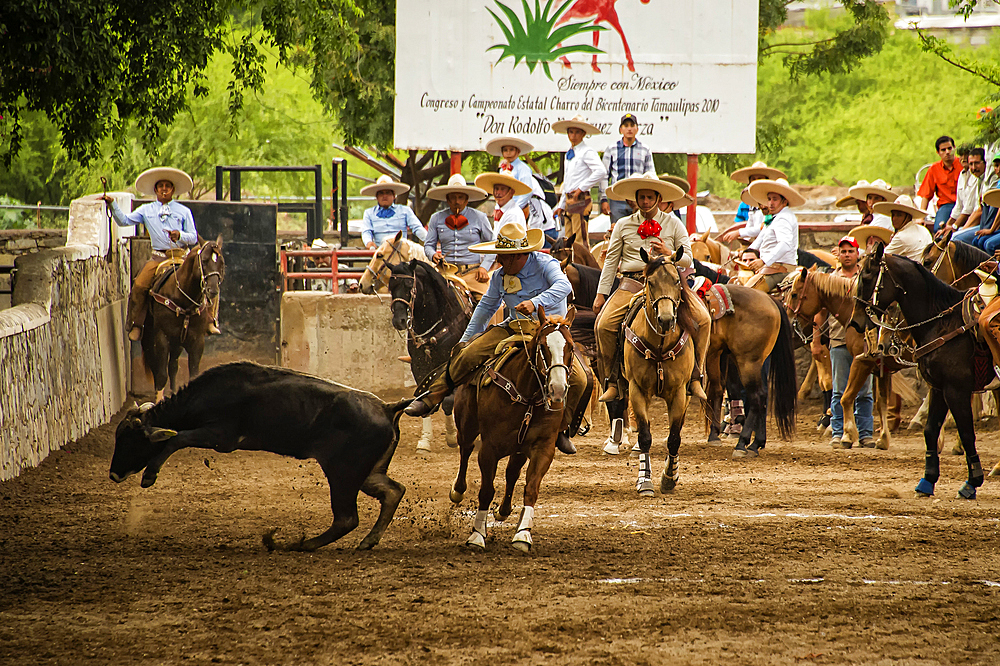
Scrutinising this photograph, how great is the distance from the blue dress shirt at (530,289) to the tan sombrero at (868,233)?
7.09 meters

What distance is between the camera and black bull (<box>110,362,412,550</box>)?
790 cm

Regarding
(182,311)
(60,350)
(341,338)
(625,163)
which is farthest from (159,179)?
(625,163)

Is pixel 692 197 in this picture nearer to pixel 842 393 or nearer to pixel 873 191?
pixel 873 191

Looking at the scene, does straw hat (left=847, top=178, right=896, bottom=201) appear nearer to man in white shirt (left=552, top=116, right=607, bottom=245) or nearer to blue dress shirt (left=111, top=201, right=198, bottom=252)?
man in white shirt (left=552, top=116, right=607, bottom=245)

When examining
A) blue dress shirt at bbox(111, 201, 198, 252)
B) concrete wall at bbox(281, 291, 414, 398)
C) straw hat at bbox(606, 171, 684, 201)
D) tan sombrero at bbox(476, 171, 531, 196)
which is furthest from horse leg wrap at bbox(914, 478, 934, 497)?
blue dress shirt at bbox(111, 201, 198, 252)

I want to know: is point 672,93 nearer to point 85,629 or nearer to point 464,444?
point 464,444

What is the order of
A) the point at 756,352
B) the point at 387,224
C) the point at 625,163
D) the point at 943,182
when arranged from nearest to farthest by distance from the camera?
1. the point at 756,352
2. the point at 943,182
3. the point at 625,163
4. the point at 387,224

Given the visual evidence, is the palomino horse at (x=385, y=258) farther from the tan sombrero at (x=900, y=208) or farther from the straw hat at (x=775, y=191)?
the tan sombrero at (x=900, y=208)

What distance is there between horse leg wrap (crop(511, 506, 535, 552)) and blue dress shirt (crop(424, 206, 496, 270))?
22.9 feet

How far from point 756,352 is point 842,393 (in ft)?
5.98

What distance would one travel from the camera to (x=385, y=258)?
51.6 ft

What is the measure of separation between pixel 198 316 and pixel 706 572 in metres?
9.77

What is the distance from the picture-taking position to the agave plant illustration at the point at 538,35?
68.2 ft

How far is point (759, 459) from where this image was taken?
519 inches
